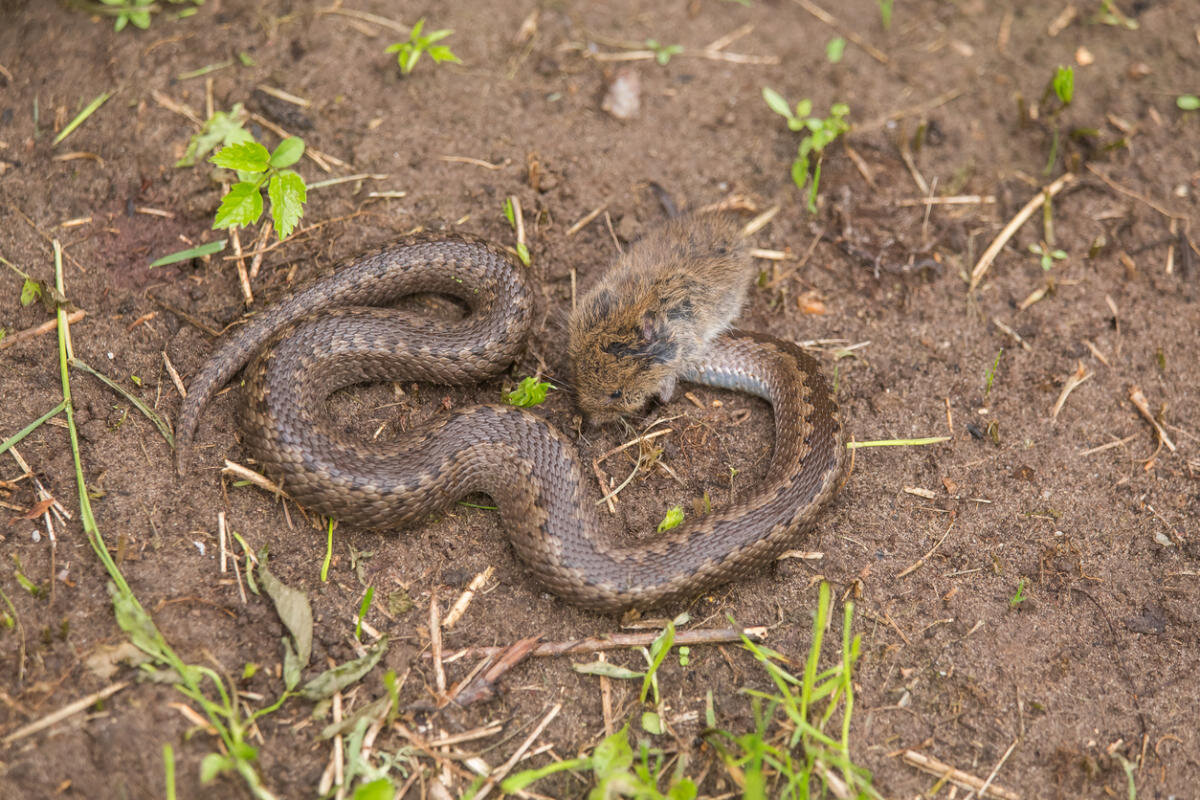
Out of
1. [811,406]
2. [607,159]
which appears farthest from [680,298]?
[607,159]

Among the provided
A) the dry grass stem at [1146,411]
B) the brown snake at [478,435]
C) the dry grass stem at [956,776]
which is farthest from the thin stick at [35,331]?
the dry grass stem at [1146,411]

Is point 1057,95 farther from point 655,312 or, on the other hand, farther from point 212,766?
point 212,766

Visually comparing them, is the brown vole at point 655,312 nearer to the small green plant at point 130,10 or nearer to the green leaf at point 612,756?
the green leaf at point 612,756

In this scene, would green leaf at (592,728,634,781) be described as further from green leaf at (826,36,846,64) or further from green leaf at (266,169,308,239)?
green leaf at (826,36,846,64)

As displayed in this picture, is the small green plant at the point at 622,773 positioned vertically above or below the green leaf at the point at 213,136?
below

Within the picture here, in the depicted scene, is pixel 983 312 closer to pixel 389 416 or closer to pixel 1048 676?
pixel 1048 676

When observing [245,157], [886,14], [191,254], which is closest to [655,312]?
[245,157]
